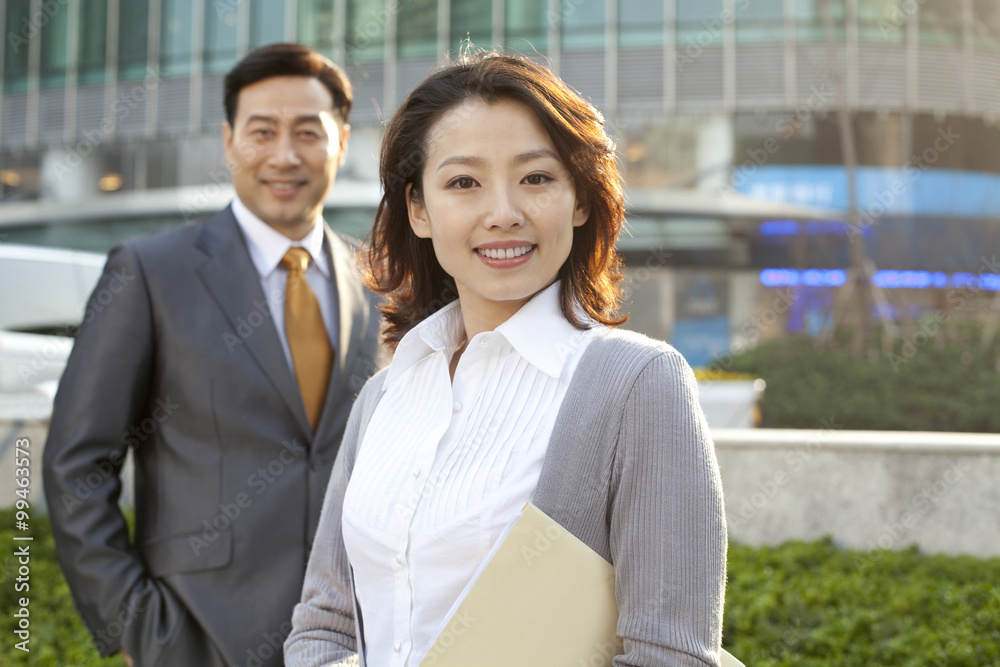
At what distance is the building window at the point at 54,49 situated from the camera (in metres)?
19.6

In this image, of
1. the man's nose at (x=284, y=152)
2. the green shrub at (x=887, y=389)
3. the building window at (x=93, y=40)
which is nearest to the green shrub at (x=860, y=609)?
the man's nose at (x=284, y=152)

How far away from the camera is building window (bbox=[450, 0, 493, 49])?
17.6m

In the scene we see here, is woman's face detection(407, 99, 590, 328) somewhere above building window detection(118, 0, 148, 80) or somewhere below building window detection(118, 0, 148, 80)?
below

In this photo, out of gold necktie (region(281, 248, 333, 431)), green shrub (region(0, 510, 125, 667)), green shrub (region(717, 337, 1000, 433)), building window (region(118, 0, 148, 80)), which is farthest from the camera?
building window (region(118, 0, 148, 80))

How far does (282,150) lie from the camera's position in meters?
2.92

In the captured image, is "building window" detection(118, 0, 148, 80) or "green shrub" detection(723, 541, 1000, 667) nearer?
"green shrub" detection(723, 541, 1000, 667)

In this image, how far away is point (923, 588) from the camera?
175 inches

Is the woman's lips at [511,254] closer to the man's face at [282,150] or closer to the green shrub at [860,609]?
the man's face at [282,150]

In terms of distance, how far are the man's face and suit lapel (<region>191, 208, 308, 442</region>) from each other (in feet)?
0.49

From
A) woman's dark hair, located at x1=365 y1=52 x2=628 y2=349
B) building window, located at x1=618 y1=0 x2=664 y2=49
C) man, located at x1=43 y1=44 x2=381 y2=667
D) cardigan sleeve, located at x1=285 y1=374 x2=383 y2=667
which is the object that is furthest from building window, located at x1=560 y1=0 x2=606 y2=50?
cardigan sleeve, located at x1=285 y1=374 x2=383 y2=667

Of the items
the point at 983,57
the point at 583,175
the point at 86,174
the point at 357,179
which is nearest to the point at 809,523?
the point at 583,175

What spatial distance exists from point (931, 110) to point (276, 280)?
16955 millimetres

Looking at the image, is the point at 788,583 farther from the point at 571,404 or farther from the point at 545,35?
the point at 545,35

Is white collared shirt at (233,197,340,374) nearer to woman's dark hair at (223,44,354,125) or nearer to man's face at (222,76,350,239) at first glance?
man's face at (222,76,350,239)
